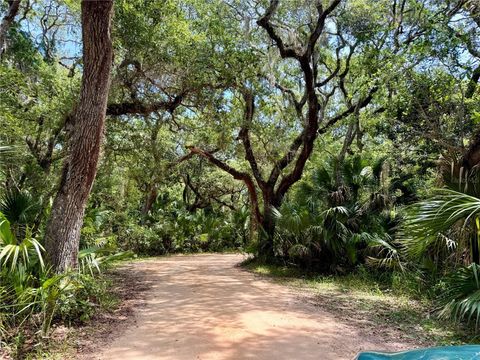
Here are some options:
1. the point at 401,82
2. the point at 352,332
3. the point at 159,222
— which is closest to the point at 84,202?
the point at 352,332

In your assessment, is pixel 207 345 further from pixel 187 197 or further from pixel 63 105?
pixel 187 197

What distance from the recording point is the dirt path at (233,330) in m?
4.38

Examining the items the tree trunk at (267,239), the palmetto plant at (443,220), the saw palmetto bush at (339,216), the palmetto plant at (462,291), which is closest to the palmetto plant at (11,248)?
the palmetto plant at (443,220)

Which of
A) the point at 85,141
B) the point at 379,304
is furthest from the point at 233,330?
the point at 85,141

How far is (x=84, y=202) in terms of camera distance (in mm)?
6055

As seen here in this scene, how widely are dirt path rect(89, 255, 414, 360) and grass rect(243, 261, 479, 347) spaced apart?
1.31ft

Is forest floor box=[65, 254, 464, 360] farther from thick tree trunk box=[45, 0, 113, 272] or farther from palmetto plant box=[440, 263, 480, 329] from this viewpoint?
thick tree trunk box=[45, 0, 113, 272]

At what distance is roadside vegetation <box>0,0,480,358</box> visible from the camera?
17.4ft

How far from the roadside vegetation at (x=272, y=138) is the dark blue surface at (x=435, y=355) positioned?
2.55 metres

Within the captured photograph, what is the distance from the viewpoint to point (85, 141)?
592 centimetres

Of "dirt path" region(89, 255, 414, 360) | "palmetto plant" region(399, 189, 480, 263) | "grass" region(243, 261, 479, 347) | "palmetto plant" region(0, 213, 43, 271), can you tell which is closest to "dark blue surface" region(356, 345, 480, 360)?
"dirt path" region(89, 255, 414, 360)

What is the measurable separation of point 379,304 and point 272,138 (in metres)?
6.28

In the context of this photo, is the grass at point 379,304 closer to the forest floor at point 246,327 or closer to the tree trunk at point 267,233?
the forest floor at point 246,327

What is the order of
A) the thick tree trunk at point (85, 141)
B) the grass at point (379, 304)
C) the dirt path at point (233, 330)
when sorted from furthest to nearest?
the thick tree trunk at point (85, 141)
the grass at point (379, 304)
the dirt path at point (233, 330)
